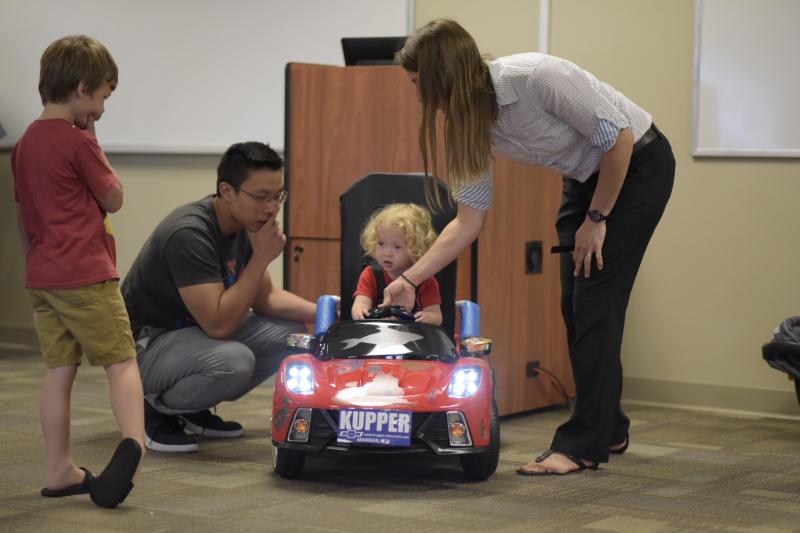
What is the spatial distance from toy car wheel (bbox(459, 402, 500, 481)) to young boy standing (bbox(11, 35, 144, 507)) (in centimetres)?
80

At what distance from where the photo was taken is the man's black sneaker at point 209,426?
141 inches

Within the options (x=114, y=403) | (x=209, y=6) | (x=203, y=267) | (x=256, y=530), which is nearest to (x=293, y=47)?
(x=209, y=6)

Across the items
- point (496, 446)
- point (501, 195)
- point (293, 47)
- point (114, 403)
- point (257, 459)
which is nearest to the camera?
point (114, 403)

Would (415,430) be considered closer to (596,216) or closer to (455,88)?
(596,216)

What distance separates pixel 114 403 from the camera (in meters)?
2.67

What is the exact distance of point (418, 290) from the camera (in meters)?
3.24

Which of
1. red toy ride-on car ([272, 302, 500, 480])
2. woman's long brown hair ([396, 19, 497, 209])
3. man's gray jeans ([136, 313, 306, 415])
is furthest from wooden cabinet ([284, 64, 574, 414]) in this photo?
woman's long brown hair ([396, 19, 497, 209])

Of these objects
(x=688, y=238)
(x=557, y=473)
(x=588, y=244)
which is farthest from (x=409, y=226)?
(x=688, y=238)

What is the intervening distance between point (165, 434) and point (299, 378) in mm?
698

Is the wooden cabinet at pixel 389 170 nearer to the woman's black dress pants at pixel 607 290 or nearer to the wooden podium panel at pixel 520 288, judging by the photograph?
the wooden podium panel at pixel 520 288

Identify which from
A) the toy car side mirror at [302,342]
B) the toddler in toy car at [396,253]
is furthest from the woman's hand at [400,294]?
the toy car side mirror at [302,342]

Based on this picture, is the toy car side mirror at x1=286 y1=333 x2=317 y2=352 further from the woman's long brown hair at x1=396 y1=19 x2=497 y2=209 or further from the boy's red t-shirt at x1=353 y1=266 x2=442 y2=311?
the woman's long brown hair at x1=396 y1=19 x2=497 y2=209

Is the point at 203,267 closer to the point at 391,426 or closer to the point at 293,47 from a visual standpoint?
the point at 391,426

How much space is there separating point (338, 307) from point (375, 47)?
1169 millimetres
